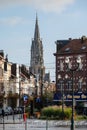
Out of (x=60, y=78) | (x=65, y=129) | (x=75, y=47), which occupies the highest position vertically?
(x=75, y=47)

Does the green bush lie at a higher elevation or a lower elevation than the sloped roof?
lower

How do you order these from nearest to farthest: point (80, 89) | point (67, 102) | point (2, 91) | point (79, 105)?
point (79, 105), point (67, 102), point (80, 89), point (2, 91)

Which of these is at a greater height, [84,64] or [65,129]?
[84,64]

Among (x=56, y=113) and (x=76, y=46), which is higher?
(x=76, y=46)

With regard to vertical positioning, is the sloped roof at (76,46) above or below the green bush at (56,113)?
above

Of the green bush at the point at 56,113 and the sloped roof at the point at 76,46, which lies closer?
the green bush at the point at 56,113

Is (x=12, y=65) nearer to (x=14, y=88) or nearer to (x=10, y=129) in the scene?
(x=14, y=88)

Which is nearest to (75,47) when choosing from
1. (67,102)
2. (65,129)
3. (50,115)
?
(67,102)

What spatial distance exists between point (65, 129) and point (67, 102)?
157 ft

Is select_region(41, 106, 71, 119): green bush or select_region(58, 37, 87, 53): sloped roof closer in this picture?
select_region(41, 106, 71, 119): green bush

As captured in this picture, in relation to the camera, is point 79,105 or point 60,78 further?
point 60,78

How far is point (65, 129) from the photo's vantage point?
42625 mm

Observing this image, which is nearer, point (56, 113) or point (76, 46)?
point (56, 113)

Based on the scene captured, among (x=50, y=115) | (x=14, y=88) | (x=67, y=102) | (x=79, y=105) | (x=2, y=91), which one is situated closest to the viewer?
(x=50, y=115)
